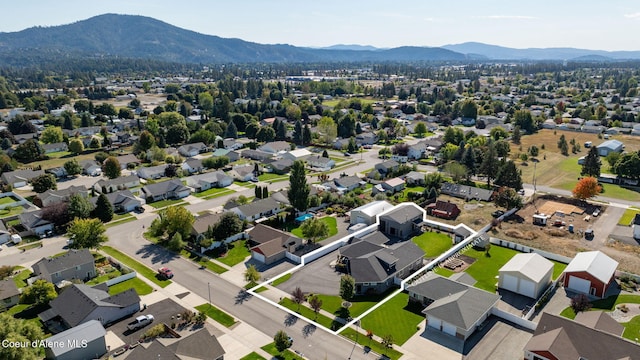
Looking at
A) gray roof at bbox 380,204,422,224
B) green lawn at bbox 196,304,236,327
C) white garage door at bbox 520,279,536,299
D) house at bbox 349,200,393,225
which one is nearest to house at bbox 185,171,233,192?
house at bbox 349,200,393,225

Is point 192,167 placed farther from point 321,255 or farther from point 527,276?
point 527,276

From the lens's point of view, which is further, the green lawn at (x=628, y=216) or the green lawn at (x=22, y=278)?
the green lawn at (x=628, y=216)

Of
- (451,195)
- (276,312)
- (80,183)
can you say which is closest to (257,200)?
(276,312)

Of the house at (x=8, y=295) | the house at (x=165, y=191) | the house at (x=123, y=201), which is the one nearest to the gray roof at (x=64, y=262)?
the house at (x=8, y=295)

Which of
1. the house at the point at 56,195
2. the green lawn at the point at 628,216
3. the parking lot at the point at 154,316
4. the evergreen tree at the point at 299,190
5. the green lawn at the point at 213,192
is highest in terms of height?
the evergreen tree at the point at 299,190

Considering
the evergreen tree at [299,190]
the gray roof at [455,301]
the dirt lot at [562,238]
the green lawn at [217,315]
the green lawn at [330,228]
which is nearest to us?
the gray roof at [455,301]

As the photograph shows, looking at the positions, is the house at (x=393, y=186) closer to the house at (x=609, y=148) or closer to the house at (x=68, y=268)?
the house at (x=68, y=268)
